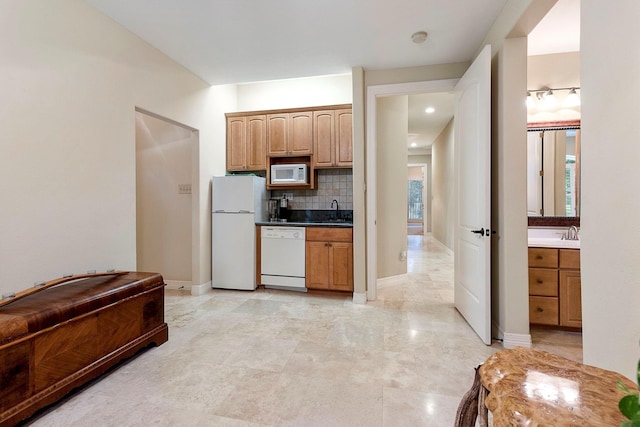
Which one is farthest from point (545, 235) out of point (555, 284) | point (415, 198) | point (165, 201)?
point (415, 198)

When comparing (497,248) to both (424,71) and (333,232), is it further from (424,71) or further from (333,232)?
(424,71)

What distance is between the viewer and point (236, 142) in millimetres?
4070

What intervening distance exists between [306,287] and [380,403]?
2072 mm

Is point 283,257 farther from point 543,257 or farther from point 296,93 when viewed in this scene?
point 543,257

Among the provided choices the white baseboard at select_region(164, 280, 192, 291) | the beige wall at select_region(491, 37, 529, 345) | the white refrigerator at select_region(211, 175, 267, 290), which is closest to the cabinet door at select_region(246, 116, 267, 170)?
the white refrigerator at select_region(211, 175, 267, 290)

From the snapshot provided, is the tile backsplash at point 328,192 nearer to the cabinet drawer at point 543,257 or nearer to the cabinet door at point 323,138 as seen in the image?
the cabinet door at point 323,138

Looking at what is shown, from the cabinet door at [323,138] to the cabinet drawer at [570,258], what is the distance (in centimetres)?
252

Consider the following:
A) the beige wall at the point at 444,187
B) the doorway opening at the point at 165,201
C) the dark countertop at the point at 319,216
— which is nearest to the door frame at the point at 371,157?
the dark countertop at the point at 319,216

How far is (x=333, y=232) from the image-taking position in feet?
11.5

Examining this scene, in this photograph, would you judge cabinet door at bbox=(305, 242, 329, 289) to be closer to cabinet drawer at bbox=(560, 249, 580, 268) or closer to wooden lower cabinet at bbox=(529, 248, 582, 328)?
wooden lower cabinet at bbox=(529, 248, 582, 328)

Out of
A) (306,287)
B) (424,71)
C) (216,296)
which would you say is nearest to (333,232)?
(306,287)

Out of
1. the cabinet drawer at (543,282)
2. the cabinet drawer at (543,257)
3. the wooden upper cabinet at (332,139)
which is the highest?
the wooden upper cabinet at (332,139)

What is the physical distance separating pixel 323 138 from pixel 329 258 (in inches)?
61.1

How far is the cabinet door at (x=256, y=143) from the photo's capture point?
397cm
